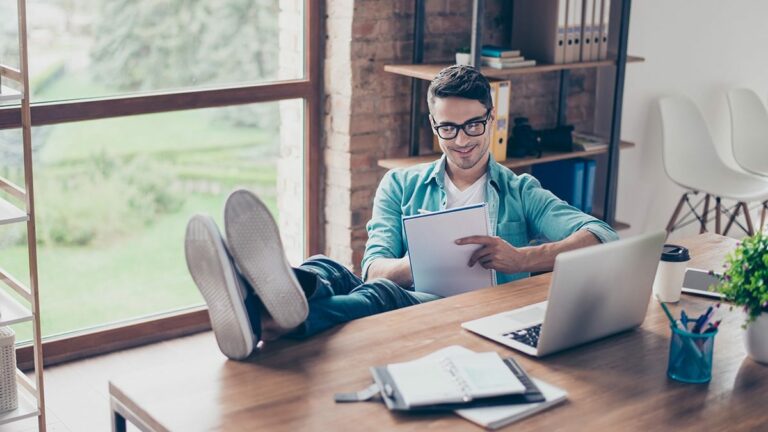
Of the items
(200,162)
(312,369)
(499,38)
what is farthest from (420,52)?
(312,369)

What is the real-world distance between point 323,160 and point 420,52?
60 cm

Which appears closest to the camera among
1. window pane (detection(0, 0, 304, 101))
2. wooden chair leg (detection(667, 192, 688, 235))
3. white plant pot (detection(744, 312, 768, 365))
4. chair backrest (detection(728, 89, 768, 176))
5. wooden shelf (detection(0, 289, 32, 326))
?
white plant pot (detection(744, 312, 768, 365))

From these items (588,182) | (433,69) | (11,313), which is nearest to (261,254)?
(11,313)

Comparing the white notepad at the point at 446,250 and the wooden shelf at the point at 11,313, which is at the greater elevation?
the white notepad at the point at 446,250

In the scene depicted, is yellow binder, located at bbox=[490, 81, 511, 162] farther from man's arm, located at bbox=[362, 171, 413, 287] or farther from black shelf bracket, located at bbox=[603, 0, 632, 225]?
→ man's arm, located at bbox=[362, 171, 413, 287]

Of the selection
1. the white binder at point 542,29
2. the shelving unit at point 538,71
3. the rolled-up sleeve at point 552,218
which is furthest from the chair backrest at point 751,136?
the rolled-up sleeve at point 552,218

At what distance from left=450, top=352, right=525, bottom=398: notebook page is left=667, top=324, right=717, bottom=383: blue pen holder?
351 mm

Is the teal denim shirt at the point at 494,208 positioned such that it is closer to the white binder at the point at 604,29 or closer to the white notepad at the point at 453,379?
the white notepad at the point at 453,379

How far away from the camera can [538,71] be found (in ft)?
14.4

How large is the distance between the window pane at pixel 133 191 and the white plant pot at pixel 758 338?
79.4 inches

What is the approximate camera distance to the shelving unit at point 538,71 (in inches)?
156

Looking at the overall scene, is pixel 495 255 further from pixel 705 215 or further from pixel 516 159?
pixel 705 215

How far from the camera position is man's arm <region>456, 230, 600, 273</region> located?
2.71 metres

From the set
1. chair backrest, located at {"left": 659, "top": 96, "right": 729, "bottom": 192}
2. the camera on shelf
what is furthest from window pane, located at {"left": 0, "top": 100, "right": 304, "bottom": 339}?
chair backrest, located at {"left": 659, "top": 96, "right": 729, "bottom": 192}
